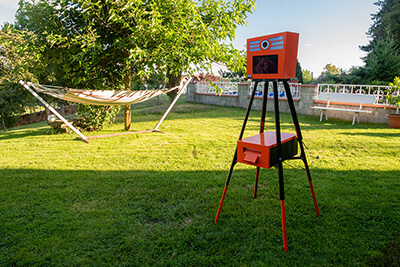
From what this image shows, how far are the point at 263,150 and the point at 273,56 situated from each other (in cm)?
77

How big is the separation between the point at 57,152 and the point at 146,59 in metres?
2.55

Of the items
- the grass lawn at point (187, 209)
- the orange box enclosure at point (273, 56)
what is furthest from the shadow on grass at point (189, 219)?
the orange box enclosure at point (273, 56)

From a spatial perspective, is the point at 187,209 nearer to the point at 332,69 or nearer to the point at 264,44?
the point at 264,44

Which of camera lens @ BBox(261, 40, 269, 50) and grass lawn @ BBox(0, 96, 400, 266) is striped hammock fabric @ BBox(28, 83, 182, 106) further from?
camera lens @ BBox(261, 40, 269, 50)

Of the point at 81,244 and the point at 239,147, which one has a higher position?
the point at 239,147

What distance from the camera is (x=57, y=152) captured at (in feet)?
16.0

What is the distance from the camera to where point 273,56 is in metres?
2.08

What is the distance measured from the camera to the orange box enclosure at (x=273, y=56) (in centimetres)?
203

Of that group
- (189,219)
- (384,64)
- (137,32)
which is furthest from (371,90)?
(189,219)

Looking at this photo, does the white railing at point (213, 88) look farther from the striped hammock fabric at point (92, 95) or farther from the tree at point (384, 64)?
the striped hammock fabric at point (92, 95)

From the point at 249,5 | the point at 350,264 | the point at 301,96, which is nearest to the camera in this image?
the point at 350,264

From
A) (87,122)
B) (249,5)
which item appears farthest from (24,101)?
(249,5)

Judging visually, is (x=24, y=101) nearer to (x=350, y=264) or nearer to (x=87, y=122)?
(x=87, y=122)

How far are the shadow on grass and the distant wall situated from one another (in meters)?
5.07
